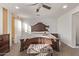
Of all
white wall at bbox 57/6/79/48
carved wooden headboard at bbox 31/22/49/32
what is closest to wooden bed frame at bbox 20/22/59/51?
carved wooden headboard at bbox 31/22/49/32

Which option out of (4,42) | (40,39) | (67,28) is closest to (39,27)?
(40,39)

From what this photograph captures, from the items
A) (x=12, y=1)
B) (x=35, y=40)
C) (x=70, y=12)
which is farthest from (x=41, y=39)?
(x=12, y=1)

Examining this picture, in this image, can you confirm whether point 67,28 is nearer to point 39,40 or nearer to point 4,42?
point 39,40

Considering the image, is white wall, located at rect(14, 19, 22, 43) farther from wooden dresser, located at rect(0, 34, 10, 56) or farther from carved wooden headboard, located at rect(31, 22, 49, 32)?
carved wooden headboard, located at rect(31, 22, 49, 32)

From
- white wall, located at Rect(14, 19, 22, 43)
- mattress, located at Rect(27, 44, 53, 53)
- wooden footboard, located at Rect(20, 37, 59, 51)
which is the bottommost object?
mattress, located at Rect(27, 44, 53, 53)

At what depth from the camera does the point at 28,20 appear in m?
2.55

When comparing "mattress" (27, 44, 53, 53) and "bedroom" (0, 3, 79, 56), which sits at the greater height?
"bedroom" (0, 3, 79, 56)

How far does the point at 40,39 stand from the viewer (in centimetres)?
258

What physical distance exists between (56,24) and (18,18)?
90 centimetres

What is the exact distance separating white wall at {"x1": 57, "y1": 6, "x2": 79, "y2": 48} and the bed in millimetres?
202

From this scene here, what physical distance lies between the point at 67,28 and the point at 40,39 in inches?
26.4

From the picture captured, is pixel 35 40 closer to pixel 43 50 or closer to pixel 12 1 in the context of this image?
pixel 43 50

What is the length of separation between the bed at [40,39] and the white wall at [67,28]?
0.20 metres

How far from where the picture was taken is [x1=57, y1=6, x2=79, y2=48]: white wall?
2508 mm
